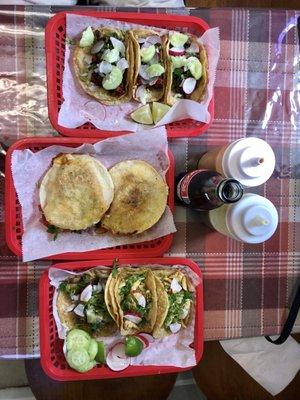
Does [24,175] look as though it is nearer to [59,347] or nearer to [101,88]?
[101,88]

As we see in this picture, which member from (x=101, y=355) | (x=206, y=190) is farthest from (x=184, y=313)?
(x=206, y=190)

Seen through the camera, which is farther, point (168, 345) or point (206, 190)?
point (168, 345)

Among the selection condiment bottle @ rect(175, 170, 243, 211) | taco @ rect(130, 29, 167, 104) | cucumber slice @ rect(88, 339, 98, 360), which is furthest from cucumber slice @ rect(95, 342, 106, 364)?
taco @ rect(130, 29, 167, 104)

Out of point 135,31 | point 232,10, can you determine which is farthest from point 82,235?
point 232,10

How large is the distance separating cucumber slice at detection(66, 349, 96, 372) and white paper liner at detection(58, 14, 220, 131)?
57 cm

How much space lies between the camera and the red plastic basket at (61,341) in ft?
3.95

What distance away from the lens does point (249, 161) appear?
117cm

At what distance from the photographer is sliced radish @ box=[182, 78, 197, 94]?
4.22ft

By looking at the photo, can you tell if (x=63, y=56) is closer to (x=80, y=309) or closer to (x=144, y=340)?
(x=80, y=309)

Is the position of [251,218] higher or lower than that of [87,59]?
lower

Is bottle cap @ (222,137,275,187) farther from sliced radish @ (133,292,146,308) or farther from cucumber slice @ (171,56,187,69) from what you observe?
sliced radish @ (133,292,146,308)

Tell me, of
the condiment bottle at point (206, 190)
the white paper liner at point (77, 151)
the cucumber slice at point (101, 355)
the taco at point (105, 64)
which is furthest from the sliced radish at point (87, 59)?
the cucumber slice at point (101, 355)

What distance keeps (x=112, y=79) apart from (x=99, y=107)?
3.5 inches

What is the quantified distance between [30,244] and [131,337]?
1.16ft
